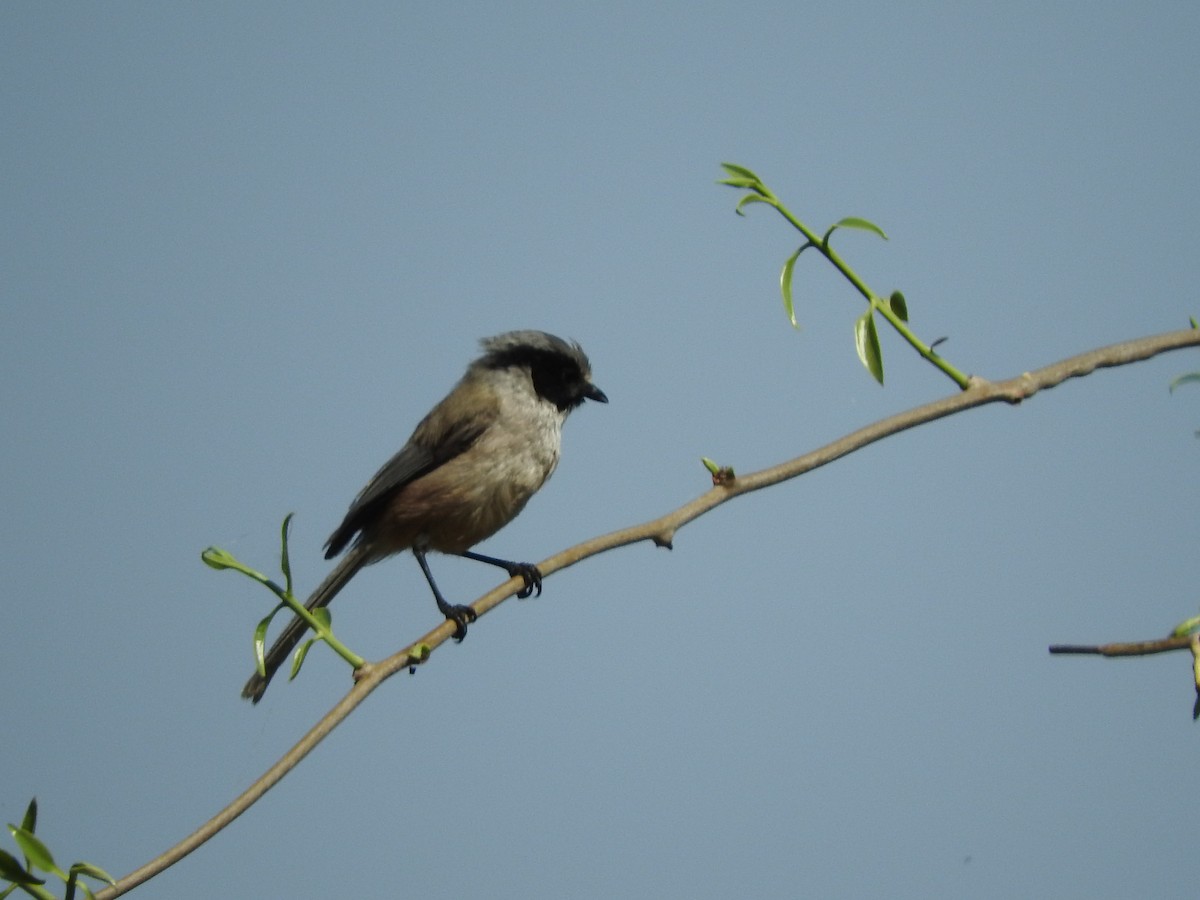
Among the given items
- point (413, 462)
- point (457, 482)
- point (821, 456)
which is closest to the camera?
point (821, 456)

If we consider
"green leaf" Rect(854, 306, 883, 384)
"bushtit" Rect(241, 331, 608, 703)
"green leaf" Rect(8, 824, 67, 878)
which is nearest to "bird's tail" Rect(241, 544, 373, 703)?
"bushtit" Rect(241, 331, 608, 703)

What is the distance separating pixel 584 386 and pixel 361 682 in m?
3.83

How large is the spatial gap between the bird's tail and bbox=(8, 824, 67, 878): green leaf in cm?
318

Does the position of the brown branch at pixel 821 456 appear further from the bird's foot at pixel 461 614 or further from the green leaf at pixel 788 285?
the bird's foot at pixel 461 614

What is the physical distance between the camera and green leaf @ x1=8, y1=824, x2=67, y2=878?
1.94 m

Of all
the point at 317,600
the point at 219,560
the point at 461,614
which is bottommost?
the point at 461,614

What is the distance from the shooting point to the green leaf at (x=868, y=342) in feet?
7.73

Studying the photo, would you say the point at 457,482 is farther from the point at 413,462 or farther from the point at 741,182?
the point at 741,182

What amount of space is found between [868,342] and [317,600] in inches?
154

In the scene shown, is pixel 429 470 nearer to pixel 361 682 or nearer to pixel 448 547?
pixel 448 547

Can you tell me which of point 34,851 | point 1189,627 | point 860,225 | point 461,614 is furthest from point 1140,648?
point 461,614

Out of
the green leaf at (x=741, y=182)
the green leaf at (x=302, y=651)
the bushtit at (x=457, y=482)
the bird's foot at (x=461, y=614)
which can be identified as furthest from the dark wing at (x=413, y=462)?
the green leaf at (x=741, y=182)

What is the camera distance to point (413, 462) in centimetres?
580

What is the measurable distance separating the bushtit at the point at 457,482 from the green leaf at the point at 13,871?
11.2 feet
